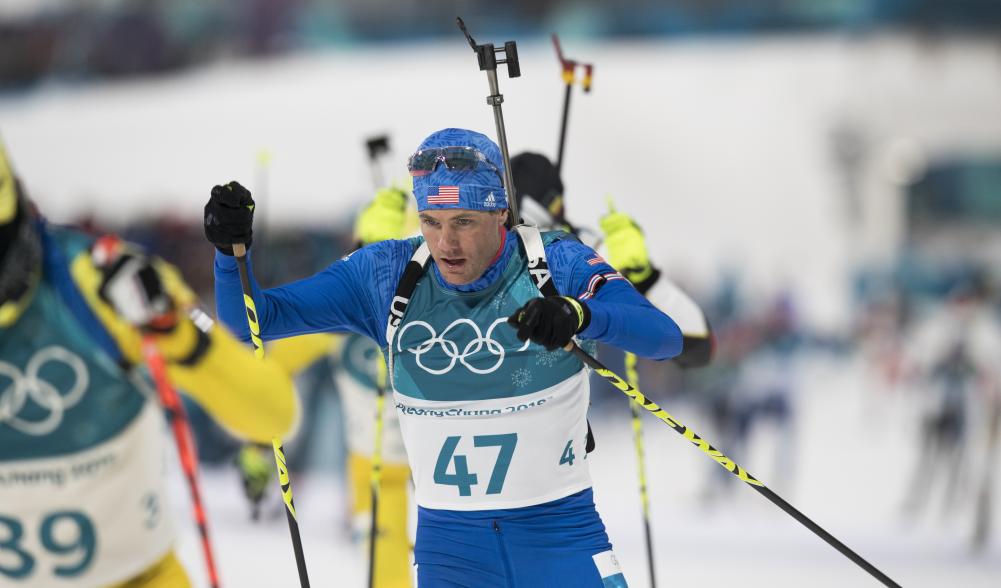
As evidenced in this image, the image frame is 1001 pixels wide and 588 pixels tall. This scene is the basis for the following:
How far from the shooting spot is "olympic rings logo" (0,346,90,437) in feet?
9.68

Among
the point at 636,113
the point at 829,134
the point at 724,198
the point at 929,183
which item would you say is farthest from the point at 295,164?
the point at 929,183

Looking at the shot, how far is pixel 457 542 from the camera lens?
3.16 m

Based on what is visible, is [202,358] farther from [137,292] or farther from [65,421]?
[65,421]

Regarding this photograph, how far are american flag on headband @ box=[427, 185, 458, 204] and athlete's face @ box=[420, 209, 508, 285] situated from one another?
0.03 metres

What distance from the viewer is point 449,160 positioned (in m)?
3.11

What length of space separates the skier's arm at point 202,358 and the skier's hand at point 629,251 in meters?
1.75

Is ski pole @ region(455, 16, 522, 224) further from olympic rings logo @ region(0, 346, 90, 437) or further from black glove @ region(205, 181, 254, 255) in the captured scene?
olympic rings logo @ region(0, 346, 90, 437)

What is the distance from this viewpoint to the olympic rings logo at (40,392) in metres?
2.95

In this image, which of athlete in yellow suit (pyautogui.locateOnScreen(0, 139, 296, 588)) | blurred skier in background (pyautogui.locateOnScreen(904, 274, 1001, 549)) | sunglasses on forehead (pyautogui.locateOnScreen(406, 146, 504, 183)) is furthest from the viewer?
blurred skier in background (pyautogui.locateOnScreen(904, 274, 1001, 549))

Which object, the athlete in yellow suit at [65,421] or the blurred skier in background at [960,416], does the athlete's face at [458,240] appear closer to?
the athlete in yellow suit at [65,421]

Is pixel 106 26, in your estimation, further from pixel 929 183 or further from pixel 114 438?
pixel 114 438

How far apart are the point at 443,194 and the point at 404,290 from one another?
296mm

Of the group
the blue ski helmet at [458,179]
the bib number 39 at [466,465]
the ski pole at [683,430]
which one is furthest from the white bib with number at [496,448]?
the blue ski helmet at [458,179]

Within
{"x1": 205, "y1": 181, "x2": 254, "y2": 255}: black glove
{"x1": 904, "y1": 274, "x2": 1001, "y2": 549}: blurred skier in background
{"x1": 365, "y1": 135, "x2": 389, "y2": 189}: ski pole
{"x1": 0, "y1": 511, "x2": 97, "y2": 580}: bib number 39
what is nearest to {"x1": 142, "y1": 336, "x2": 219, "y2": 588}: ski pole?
{"x1": 205, "y1": 181, "x2": 254, "y2": 255}: black glove
